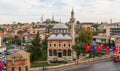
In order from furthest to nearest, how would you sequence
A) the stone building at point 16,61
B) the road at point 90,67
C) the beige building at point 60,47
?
the beige building at point 60,47 < the road at point 90,67 < the stone building at point 16,61

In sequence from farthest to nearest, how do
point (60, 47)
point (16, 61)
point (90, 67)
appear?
point (60, 47) < point (90, 67) < point (16, 61)

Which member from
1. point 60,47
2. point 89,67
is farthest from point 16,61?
point 60,47

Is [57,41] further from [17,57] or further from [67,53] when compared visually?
[17,57]

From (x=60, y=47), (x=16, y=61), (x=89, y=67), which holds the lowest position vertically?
(x=89, y=67)

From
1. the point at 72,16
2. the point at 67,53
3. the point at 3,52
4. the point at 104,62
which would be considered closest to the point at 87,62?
the point at 104,62

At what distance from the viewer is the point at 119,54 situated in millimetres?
55531

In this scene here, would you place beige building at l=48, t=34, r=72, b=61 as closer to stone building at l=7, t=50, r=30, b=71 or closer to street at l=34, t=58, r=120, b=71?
street at l=34, t=58, r=120, b=71

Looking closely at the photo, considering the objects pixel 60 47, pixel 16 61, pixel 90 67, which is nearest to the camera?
pixel 16 61

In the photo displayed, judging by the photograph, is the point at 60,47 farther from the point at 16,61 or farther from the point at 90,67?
the point at 16,61

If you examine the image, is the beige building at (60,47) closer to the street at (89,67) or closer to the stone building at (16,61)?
the street at (89,67)

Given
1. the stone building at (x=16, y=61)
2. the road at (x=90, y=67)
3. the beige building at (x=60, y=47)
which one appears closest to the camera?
the stone building at (x=16, y=61)

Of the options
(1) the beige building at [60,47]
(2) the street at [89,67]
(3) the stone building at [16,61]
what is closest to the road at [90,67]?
(2) the street at [89,67]

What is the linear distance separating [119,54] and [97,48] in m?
4.47

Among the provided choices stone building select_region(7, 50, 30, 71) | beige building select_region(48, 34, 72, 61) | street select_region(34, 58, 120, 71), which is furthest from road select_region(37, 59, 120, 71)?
stone building select_region(7, 50, 30, 71)
